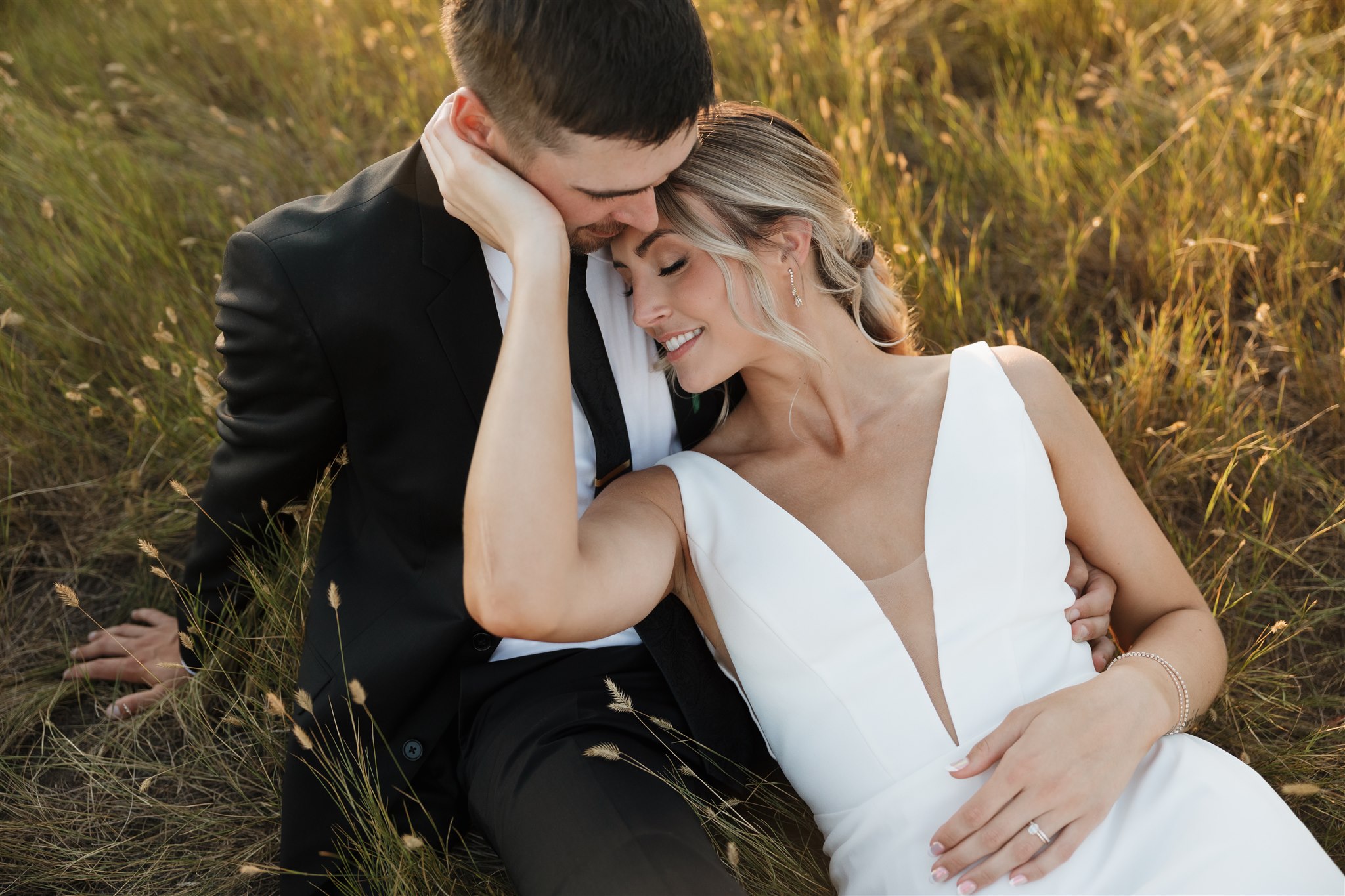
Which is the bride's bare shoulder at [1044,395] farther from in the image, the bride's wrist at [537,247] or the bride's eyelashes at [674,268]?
the bride's wrist at [537,247]

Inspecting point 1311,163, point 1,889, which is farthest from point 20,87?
point 1311,163

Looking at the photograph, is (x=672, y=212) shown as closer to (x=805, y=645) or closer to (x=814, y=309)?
(x=814, y=309)

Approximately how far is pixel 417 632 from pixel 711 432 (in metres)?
0.95

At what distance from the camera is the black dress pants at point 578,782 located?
6.84ft

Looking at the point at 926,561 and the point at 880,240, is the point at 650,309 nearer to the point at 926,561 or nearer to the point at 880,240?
the point at 926,561

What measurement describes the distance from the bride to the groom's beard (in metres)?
A: 0.06

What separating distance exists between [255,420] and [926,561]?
167cm

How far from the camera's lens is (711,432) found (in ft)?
9.21

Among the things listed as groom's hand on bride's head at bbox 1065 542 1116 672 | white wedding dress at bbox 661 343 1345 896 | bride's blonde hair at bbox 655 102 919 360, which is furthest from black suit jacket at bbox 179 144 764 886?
groom's hand on bride's head at bbox 1065 542 1116 672

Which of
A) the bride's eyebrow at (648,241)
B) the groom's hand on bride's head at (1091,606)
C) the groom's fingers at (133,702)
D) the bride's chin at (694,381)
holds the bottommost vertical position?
the groom's hand on bride's head at (1091,606)

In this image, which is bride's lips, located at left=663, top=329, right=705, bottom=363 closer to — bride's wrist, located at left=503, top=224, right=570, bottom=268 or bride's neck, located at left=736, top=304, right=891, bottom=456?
bride's neck, located at left=736, top=304, right=891, bottom=456

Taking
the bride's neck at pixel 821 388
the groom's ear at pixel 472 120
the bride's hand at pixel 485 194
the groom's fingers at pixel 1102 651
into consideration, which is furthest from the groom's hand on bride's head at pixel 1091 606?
the groom's ear at pixel 472 120

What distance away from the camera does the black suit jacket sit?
2311mm

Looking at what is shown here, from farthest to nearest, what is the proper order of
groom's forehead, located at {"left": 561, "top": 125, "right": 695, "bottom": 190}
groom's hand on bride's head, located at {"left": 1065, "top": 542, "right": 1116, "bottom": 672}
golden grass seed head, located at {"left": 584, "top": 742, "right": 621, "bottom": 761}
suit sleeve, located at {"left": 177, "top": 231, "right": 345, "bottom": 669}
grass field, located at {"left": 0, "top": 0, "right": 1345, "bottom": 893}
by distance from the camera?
grass field, located at {"left": 0, "top": 0, "right": 1345, "bottom": 893} → groom's hand on bride's head, located at {"left": 1065, "top": 542, "right": 1116, "bottom": 672} → suit sleeve, located at {"left": 177, "top": 231, "right": 345, "bottom": 669} → golden grass seed head, located at {"left": 584, "top": 742, "right": 621, "bottom": 761} → groom's forehead, located at {"left": 561, "top": 125, "right": 695, "bottom": 190}
